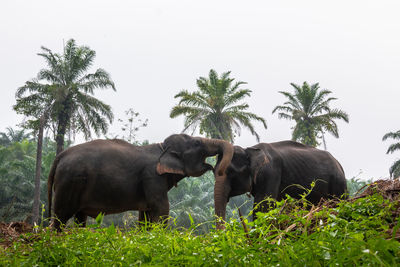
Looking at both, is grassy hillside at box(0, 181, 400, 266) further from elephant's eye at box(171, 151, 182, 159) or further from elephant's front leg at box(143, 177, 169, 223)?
elephant's eye at box(171, 151, 182, 159)

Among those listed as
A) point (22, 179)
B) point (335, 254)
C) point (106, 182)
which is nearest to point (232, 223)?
point (335, 254)

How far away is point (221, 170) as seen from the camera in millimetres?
8555

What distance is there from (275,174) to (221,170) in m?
1.21

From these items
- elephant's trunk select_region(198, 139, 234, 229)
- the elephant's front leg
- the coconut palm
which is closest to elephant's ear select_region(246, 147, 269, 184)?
elephant's trunk select_region(198, 139, 234, 229)

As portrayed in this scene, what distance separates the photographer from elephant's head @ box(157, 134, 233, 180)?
8.59 meters

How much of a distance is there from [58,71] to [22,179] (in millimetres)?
12944

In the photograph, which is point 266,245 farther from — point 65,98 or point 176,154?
point 65,98

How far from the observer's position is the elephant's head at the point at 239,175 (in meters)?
8.80

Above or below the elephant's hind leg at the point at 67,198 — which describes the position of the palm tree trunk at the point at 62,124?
above

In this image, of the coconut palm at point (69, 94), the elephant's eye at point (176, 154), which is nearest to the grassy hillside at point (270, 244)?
the elephant's eye at point (176, 154)

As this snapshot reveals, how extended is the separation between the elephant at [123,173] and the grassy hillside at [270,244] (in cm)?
450

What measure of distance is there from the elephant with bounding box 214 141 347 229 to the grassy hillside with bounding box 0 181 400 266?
210 inches

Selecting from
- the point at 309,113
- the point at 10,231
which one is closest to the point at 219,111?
the point at 309,113

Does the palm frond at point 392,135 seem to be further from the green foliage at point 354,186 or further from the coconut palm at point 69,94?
the coconut palm at point 69,94
